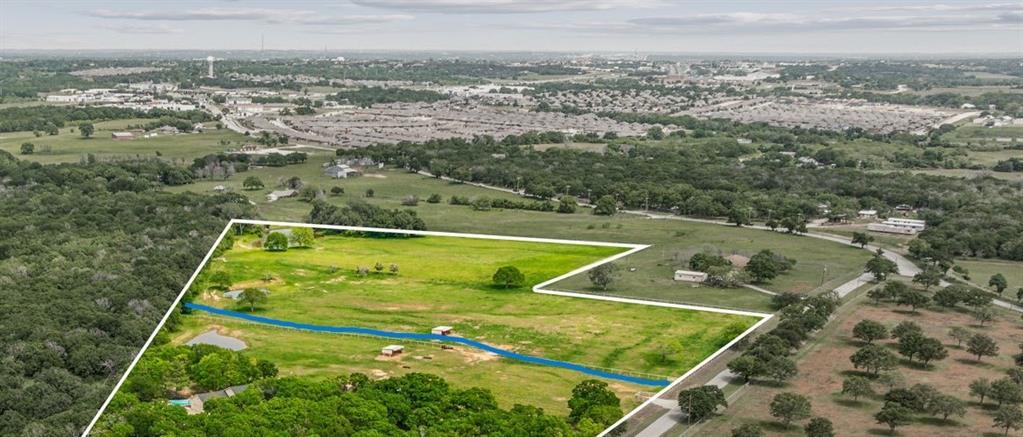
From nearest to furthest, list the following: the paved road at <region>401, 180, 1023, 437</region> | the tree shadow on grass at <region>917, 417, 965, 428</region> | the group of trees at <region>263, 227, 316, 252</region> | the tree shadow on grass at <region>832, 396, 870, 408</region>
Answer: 1. the group of trees at <region>263, 227, 316, 252</region>
2. the paved road at <region>401, 180, 1023, 437</region>
3. the tree shadow on grass at <region>917, 417, 965, 428</region>
4. the tree shadow on grass at <region>832, 396, 870, 408</region>

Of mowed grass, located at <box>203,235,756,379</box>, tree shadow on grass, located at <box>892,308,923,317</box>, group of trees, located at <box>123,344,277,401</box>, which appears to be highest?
mowed grass, located at <box>203,235,756,379</box>

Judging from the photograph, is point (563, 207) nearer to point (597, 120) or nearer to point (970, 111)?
point (597, 120)

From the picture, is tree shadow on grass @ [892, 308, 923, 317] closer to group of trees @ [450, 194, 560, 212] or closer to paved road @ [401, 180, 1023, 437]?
paved road @ [401, 180, 1023, 437]

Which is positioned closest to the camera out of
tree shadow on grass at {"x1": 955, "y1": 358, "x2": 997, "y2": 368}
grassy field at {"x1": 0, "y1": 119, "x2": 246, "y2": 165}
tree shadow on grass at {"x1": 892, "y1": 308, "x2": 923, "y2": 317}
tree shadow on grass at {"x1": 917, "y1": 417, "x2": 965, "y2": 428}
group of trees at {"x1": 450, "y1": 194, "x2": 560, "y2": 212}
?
tree shadow on grass at {"x1": 917, "y1": 417, "x2": 965, "y2": 428}

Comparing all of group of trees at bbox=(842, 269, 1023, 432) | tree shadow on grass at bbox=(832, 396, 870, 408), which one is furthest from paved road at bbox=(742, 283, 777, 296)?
tree shadow on grass at bbox=(832, 396, 870, 408)

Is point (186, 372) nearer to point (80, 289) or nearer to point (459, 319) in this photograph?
point (459, 319)

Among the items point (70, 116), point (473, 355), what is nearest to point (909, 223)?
point (473, 355)

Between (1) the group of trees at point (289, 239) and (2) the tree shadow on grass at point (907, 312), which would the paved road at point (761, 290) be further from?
(1) the group of trees at point (289, 239)
